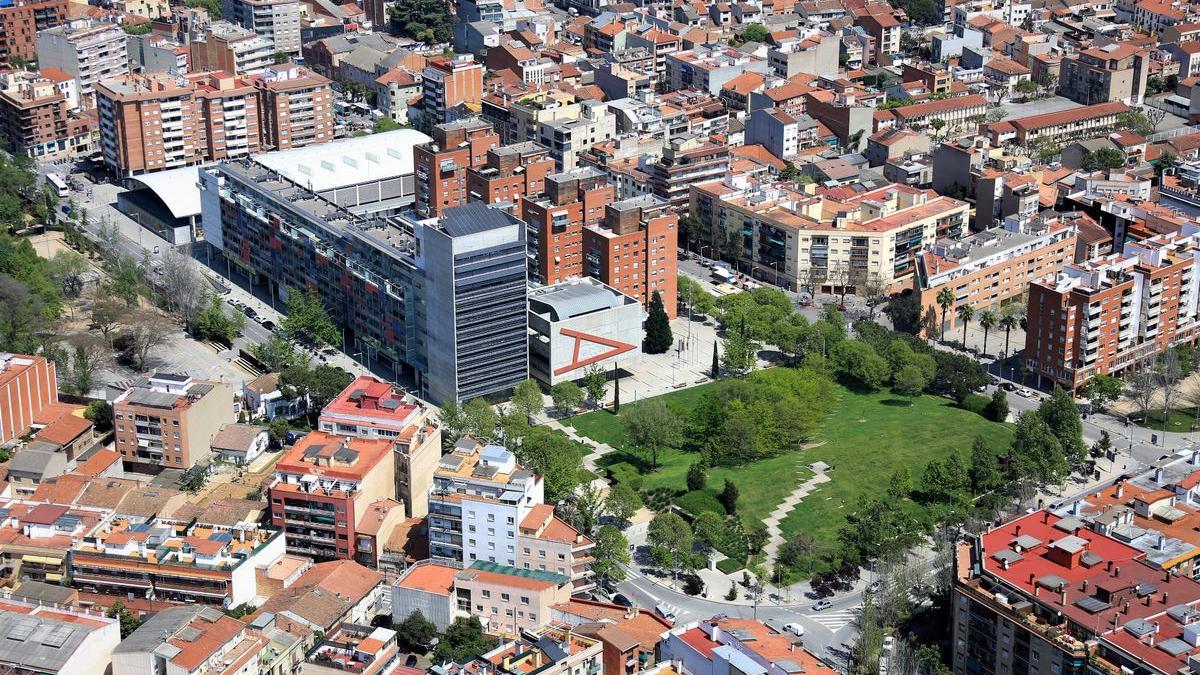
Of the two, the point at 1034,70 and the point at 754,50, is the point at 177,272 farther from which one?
the point at 1034,70

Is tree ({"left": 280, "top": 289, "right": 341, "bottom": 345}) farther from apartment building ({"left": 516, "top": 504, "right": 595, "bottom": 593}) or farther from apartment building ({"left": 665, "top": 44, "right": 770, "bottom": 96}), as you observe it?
apartment building ({"left": 665, "top": 44, "right": 770, "bottom": 96})

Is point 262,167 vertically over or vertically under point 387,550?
over

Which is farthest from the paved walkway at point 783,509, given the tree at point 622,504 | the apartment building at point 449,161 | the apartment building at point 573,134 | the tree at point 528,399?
the apartment building at point 573,134

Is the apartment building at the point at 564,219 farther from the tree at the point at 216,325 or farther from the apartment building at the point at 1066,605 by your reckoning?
the apartment building at the point at 1066,605

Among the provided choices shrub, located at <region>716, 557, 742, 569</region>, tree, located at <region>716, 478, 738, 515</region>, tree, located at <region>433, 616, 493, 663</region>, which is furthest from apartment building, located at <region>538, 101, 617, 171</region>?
tree, located at <region>433, 616, 493, 663</region>

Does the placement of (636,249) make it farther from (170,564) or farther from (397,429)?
(170,564)

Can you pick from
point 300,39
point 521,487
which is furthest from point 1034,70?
point 521,487

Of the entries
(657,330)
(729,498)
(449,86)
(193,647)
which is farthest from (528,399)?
(449,86)
